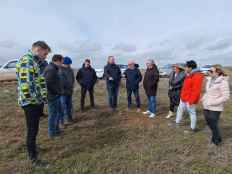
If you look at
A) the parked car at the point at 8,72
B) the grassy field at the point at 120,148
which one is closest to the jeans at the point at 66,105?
the grassy field at the point at 120,148

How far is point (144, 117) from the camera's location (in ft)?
21.0

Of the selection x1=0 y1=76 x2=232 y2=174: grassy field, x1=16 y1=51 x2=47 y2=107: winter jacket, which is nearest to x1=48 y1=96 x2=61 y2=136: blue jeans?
x1=0 y1=76 x2=232 y2=174: grassy field

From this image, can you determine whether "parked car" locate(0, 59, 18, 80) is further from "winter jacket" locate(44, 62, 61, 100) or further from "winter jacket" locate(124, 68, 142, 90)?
"winter jacket" locate(44, 62, 61, 100)

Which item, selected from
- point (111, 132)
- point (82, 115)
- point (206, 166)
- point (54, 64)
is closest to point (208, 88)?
point (206, 166)

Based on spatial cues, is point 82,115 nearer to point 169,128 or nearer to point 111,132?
point 111,132

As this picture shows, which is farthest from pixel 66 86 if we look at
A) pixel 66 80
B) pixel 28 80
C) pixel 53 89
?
pixel 28 80

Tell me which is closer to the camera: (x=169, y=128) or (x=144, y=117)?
(x=169, y=128)

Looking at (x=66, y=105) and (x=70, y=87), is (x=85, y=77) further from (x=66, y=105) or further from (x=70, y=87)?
(x=66, y=105)

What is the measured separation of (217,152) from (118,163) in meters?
1.93

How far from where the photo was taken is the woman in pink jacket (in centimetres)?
417

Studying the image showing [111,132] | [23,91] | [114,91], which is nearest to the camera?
[23,91]

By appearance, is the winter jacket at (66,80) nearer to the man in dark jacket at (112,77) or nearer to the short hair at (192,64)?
the man in dark jacket at (112,77)

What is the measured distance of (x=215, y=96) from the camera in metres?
4.25

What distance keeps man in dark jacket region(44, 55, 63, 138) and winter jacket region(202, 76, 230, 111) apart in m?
3.08
